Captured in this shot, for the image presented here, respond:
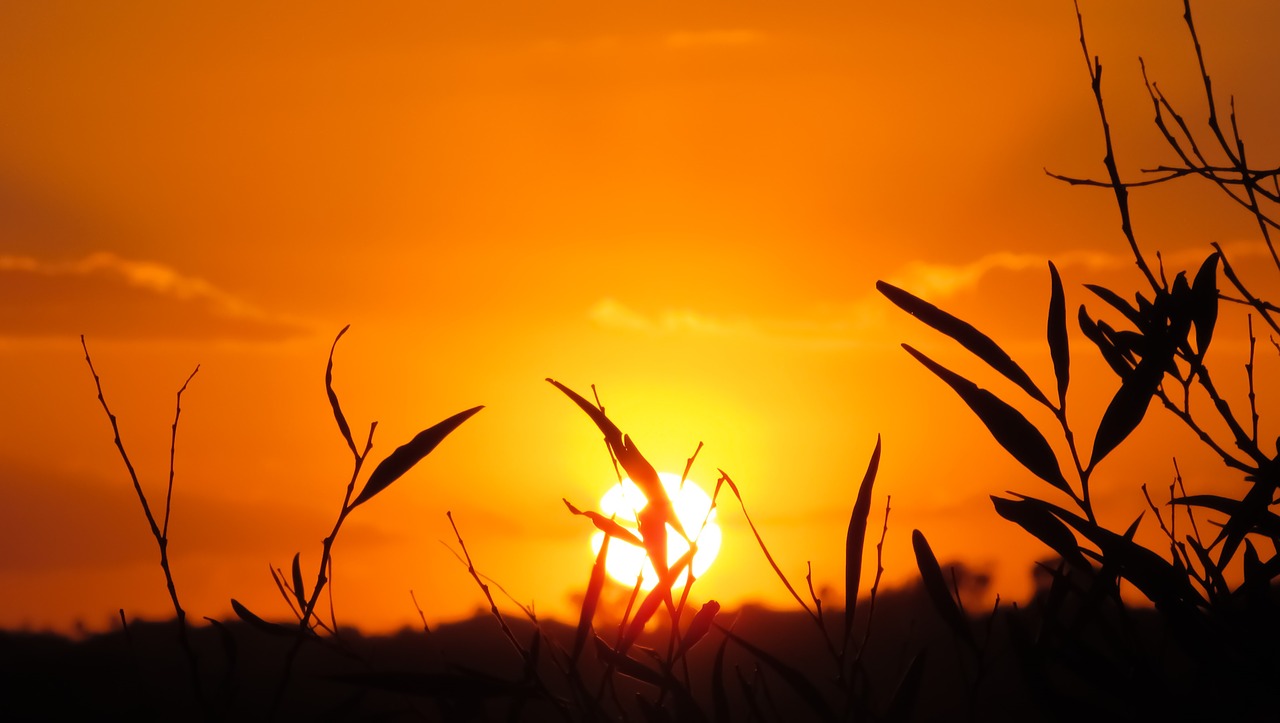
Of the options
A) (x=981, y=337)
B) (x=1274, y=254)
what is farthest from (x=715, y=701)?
(x=1274, y=254)

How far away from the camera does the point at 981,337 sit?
1706 mm

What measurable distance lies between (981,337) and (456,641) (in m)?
1.43

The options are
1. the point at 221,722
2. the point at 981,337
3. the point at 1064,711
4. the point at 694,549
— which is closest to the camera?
Answer: the point at 1064,711

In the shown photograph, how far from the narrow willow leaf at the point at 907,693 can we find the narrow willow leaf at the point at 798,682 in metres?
0.10

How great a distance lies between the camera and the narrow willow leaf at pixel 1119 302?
2.11 meters

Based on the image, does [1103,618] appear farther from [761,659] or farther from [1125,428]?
[761,659]

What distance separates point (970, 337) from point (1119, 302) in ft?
2.09

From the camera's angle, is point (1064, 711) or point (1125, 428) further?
point (1125, 428)

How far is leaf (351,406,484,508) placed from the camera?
178 cm

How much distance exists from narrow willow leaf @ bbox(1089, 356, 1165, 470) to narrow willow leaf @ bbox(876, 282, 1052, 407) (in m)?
0.13

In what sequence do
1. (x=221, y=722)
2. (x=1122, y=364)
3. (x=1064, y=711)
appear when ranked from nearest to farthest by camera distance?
(x=1064, y=711) → (x=221, y=722) → (x=1122, y=364)

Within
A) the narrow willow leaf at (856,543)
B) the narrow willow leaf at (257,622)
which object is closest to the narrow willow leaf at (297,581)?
the narrow willow leaf at (257,622)

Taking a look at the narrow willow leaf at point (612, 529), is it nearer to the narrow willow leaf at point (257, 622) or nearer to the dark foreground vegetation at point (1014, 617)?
the dark foreground vegetation at point (1014, 617)

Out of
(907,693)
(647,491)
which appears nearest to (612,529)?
(647,491)
